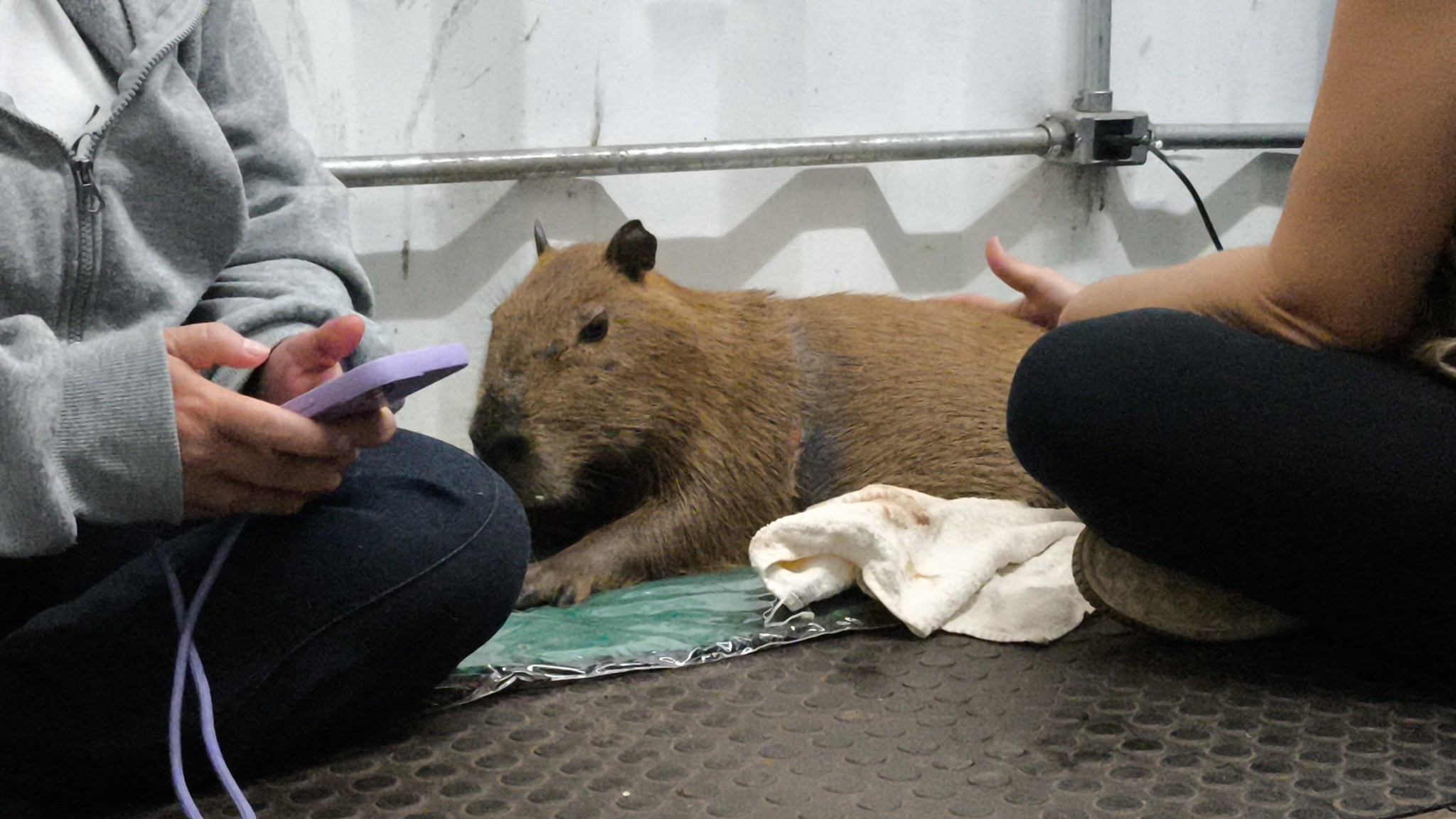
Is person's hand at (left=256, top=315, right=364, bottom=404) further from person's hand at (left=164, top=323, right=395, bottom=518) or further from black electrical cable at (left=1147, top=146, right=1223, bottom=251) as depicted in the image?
black electrical cable at (left=1147, top=146, right=1223, bottom=251)

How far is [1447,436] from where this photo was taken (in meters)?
0.96

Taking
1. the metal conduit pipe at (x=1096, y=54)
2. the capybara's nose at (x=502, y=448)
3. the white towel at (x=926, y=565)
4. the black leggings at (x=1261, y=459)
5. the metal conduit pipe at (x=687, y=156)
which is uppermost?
the metal conduit pipe at (x=1096, y=54)

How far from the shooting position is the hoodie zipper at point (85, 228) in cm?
94

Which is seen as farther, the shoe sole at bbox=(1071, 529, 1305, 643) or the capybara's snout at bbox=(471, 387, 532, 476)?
the capybara's snout at bbox=(471, 387, 532, 476)

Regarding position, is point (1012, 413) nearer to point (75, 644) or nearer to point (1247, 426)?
point (1247, 426)

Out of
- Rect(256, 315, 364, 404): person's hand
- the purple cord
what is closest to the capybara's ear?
Rect(256, 315, 364, 404): person's hand

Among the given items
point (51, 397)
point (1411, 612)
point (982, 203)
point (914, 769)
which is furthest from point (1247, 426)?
point (982, 203)

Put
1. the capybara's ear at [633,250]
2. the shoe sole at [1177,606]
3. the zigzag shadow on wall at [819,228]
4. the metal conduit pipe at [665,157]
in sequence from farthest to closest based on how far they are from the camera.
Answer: the zigzag shadow on wall at [819,228] < the metal conduit pipe at [665,157] < the capybara's ear at [633,250] < the shoe sole at [1177,606]

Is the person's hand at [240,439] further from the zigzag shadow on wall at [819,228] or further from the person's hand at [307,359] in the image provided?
the zigzag shadow on wall at [819,228]

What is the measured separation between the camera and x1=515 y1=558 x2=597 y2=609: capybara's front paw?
1459 mm

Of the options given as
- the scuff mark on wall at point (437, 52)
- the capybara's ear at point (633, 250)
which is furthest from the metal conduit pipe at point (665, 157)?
the capybara's ear at point (633, 250)

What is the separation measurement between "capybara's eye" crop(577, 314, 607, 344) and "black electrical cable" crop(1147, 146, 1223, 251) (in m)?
1.04

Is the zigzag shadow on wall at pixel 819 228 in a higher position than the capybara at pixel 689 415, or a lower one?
higher

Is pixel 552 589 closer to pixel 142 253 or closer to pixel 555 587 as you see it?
pixel 555 587
